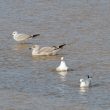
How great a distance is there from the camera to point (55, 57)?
768 inches

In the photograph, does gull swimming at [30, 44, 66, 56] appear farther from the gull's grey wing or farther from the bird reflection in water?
the bird reflection in water

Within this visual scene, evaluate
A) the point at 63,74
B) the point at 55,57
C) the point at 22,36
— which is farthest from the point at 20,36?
the point at 63,74

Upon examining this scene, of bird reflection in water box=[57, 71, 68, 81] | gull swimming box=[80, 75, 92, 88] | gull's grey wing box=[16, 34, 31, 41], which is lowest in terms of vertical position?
gull swimming box=[80, 75, 92, 88]

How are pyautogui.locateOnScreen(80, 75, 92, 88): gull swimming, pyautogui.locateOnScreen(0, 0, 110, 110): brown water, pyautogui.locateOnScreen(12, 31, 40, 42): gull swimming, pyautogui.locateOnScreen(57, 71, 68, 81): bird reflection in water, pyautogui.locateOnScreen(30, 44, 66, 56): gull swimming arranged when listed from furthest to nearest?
1. pyautogui.locateOnScreen(12, 31, 40, 42): gull swimming
2. pyautogui.locateOnScreen(30, 44, 66, 56): gull swimming
3. pyautogui.locateOnScreen(57, 71, 68, 81): bird reflection in water
4. pyautogui.locateOnScreen(80, 75, 92, 88): gull swimming
5. pyautogui.locateOnScreen(0, 0, 110, 110): brown water

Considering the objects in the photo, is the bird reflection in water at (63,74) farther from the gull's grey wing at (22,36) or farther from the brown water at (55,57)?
the gull's grey wing at (22,36)

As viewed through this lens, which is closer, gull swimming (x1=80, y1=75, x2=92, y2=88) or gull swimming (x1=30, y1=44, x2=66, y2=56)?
gull swimming (x1=80, y1=75, x2=92, y2=88)

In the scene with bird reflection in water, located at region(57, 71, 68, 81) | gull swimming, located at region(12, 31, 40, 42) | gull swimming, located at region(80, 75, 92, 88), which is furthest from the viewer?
gull swimming, located at region(12, 31, 40, 42)

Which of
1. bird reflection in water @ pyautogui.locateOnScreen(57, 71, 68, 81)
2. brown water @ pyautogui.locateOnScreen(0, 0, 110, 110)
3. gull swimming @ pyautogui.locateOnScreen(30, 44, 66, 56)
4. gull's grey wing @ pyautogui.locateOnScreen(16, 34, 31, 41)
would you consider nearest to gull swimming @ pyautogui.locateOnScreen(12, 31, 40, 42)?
gull's grey wing @ pyautogui.locateOnScreen(16, 34, 31, 41)

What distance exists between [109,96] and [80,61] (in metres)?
3.59

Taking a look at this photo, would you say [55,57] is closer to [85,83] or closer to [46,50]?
[46,50]

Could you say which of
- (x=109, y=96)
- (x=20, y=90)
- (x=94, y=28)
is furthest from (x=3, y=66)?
(x=94, y=28)

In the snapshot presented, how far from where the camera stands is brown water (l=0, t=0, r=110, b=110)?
15.0 metres

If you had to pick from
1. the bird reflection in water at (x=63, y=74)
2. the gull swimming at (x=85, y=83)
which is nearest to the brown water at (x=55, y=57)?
the bird reflection in water at (x=63, y=74)

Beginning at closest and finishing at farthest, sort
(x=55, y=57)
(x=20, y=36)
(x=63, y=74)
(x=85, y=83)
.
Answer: (x=85, y=83), (x=63, y=74), (x=55, y=57), (x=20, y=36)
